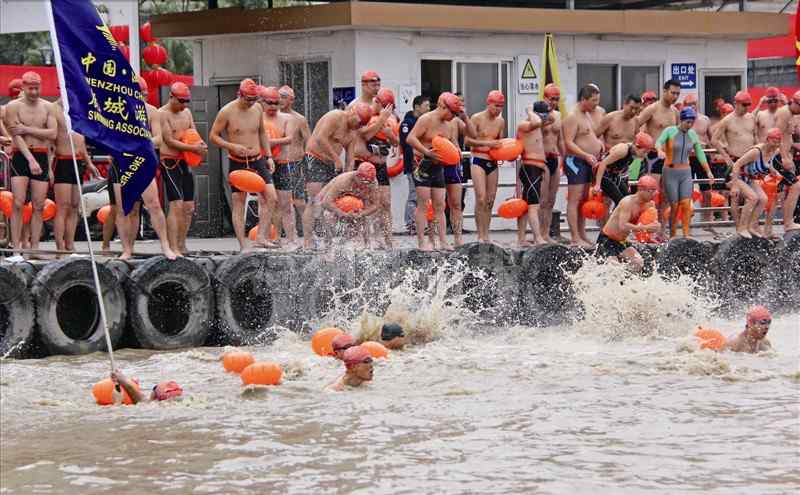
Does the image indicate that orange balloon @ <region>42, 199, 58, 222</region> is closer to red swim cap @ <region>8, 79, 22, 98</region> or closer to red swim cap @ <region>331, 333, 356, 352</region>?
red swim cap @ <region>8, 79, 22, 98</region>

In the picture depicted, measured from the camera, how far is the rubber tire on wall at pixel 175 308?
631 inches

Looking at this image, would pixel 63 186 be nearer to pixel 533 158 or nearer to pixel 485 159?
pixel 485 159

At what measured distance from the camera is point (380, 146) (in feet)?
58.5

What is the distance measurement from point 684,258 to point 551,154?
2.33m

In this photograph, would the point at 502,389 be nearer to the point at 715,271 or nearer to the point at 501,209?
Result: the point at 501,209

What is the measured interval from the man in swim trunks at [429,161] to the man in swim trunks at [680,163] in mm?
3046

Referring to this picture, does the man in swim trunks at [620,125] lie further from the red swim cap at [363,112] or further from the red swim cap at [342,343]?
the red swim cap at [342,343]

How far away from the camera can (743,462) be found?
10617 millimetres

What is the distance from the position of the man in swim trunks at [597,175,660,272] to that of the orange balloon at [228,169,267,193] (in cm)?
425

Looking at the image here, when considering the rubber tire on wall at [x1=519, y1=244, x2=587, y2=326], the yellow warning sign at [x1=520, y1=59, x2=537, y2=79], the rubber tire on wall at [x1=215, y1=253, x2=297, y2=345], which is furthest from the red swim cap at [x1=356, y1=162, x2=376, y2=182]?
the yellow warning sign at [x1=520, y1=59, x2=537, y2=79]

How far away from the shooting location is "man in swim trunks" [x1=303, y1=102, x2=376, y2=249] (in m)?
17.4

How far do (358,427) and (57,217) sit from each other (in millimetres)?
6026

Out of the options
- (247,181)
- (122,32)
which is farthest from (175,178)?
(122,32)

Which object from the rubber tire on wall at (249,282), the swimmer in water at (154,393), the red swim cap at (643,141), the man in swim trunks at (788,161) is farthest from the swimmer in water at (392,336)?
the man in swim trunks at (788,161)
